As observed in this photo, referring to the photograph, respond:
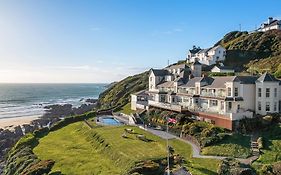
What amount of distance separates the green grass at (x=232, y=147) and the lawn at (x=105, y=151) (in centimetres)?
277

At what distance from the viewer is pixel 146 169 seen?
31531mm

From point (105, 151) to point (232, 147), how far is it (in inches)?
664

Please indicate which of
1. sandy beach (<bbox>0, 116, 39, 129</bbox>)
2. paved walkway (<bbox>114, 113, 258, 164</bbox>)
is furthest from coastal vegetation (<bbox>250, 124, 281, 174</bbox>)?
sandy beach (<bbox>0, 116, 39, 129</bbox>)

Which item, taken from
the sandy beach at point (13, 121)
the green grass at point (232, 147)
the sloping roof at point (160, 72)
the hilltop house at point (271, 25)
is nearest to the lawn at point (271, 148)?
the green grass at point (232, 147)

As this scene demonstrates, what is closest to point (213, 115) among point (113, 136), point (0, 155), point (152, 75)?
point (113, 136)

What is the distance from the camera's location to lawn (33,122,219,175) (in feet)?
112

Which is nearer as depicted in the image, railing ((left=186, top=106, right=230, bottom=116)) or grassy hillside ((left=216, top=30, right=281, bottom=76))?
railing ((left=186, top=106, right=230, bottom=116))

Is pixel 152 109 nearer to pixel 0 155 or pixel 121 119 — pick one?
pixel 121 119

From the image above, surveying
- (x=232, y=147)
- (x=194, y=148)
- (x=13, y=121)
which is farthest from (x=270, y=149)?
(x=13, y=121)

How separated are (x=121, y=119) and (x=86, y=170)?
29.5 metres

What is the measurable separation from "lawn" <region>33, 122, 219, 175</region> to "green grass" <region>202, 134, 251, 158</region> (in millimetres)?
2772

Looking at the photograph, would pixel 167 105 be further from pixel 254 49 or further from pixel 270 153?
pixel 254 49

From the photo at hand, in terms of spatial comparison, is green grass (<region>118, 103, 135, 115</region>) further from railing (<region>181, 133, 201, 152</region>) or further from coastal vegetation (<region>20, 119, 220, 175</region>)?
railing (<region>181, 133, 201, 152</region>)

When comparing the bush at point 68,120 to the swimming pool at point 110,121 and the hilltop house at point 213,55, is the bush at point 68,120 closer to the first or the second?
the swimming pool at point 110,121
